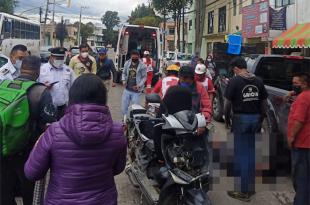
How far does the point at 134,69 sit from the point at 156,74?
10.4 metres

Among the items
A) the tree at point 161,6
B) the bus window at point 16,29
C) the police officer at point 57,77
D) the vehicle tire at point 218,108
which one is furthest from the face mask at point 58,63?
the tree at point 161,6

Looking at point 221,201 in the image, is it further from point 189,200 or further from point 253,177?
point 189,200

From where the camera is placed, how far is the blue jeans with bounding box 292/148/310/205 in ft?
15.9

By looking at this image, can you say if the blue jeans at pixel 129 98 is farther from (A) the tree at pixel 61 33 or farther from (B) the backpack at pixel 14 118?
(A) the tree at pixel 61 33

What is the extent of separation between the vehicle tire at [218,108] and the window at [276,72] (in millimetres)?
2656

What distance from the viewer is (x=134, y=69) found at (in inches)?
365

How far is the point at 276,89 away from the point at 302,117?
8.21 feet

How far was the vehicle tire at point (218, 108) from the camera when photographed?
11.4 m

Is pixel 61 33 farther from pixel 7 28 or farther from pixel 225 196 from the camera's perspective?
pixel 225 196

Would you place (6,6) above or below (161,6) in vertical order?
below

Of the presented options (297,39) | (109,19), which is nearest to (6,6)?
(297,39)

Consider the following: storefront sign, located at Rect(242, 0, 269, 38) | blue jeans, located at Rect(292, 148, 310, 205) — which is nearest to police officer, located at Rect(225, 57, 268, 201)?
blue jeans, located at Rect(292, 148, 310, 205)

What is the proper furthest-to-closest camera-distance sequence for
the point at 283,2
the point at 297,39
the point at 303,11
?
the point at 283,2 < the point at 303,11 < the point at 297,39

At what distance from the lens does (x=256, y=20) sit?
22203mm
